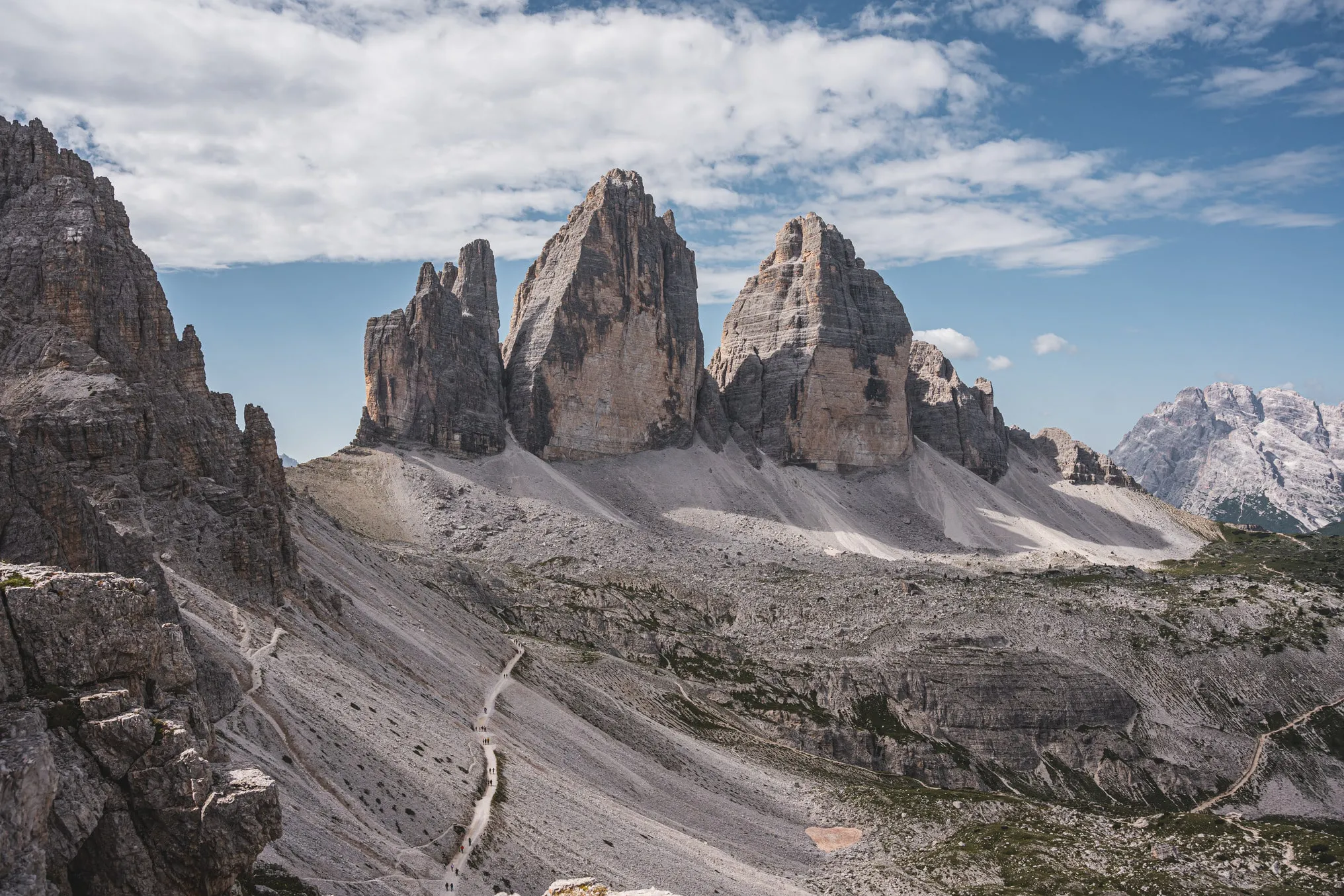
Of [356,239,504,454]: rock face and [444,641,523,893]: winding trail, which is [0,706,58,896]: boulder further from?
[356,239,504,454]: rock face

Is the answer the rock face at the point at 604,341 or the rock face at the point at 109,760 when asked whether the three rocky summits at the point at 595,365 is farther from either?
the rock face at the point at 109,760

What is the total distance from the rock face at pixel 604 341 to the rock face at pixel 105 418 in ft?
315

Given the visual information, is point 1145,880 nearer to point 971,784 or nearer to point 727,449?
point 971,784

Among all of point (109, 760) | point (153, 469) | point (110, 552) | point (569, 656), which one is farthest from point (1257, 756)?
point (109, 760)

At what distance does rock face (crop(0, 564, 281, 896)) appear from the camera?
19.7m

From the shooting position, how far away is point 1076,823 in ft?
243

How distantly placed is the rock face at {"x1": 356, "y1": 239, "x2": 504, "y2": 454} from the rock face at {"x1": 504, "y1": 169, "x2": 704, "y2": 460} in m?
8.86

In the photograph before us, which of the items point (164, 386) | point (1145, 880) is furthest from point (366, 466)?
point (1145, 880)

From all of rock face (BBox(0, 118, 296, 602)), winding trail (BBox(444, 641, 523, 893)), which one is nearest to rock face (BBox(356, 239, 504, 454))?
rock face (BBox(0, 118, 296, 602))

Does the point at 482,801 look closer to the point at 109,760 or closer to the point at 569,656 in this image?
the point at 109,760

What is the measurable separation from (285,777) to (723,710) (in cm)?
6136

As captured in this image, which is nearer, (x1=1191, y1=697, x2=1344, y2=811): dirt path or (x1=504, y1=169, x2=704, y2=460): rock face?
(x1=1191, y1=697, x2=1344, y2=811): dirt path

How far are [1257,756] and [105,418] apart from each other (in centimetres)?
9624

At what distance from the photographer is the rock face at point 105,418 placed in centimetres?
4028
